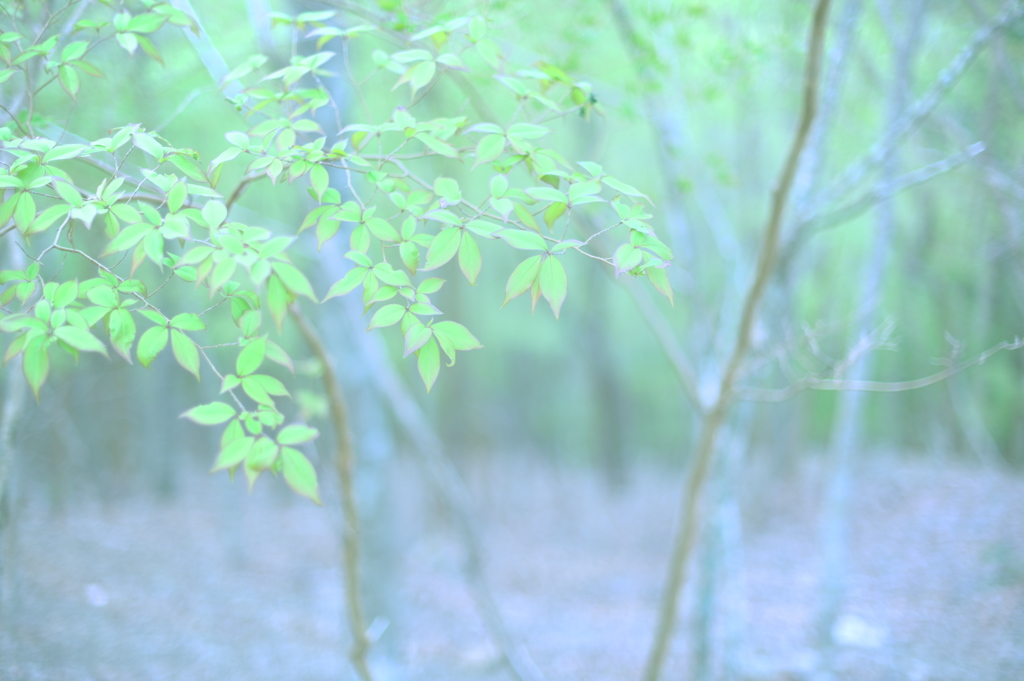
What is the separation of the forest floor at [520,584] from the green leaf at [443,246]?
7.09 ft

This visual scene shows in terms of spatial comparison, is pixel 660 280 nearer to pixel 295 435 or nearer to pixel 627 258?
pixel 627 258

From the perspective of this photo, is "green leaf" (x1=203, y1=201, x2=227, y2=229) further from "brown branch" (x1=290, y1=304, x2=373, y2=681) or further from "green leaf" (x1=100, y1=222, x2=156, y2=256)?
"brown branch" (x1=290, y1=304, x2=373, y2=681)

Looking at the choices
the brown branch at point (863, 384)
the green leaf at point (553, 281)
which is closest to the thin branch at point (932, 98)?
the brown branch at point (863, 384)

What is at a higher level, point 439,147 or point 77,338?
point 439,147

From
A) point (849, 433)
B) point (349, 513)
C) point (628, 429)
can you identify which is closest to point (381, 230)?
point (349, 513)

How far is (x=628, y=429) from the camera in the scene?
1262 centimetres

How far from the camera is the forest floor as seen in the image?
12.8 ft

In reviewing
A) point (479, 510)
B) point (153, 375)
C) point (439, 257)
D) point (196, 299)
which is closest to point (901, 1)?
point (439, 257)

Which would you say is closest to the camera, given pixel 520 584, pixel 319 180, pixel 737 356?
pixel 319 180

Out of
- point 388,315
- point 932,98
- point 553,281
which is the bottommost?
point 388,315

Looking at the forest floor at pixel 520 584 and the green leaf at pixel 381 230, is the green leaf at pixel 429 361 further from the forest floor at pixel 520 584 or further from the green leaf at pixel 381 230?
the forest floor at pixel 520 584

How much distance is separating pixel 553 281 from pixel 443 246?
9.9 inches

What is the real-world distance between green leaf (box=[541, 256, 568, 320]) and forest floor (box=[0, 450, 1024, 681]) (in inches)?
91.0

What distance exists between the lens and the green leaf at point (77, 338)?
1.11m
